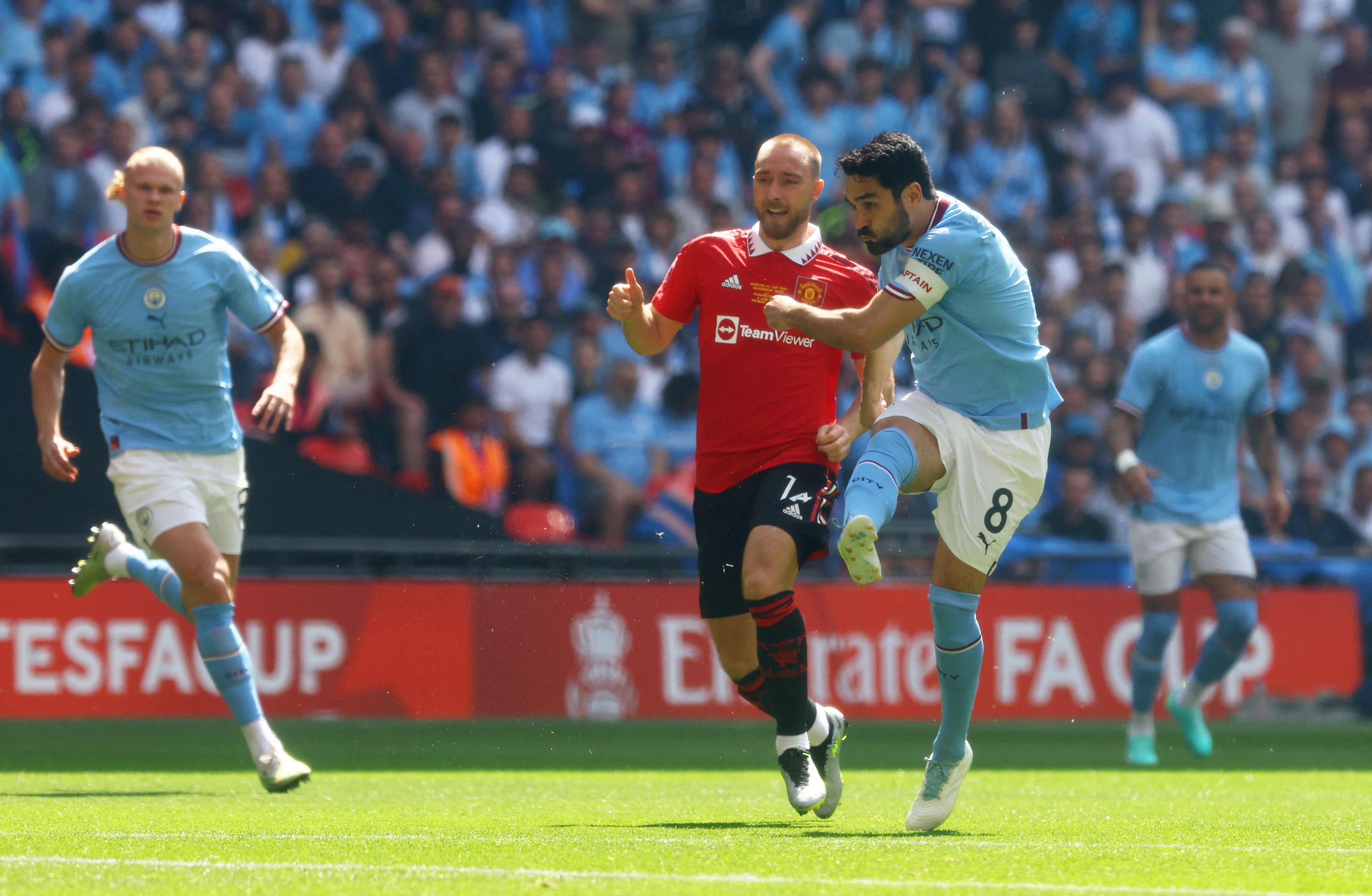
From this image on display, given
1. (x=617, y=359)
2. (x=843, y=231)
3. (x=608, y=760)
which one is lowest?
(x=608, y=760)

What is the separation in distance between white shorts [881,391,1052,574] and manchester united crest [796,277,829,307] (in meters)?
0.74

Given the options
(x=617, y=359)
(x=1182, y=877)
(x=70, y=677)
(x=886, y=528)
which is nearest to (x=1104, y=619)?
(x=886, y=528)

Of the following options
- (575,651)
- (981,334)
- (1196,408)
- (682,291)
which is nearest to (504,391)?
(575,651)

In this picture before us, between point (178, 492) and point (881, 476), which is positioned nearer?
point (881, 476)

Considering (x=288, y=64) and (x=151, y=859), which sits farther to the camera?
(x=288, y=64)

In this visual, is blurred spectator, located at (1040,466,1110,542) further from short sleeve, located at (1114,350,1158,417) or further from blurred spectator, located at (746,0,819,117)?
blurred spectator, located at (746,0,819,117)

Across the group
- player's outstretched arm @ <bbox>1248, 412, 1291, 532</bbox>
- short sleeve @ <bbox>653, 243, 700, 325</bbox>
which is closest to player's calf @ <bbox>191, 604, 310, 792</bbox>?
short sleeve @ <bbox>653, 243, 700, 325</bbox>

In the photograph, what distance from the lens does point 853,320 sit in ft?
20.8

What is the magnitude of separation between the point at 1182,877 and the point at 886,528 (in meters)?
8.70

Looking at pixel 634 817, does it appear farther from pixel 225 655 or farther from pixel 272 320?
pixel 272 320

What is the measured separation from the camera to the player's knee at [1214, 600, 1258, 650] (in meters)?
10.5

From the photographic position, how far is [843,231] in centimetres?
1642

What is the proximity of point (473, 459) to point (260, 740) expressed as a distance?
242 inches

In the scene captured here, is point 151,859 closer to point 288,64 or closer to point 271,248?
point 271,248
